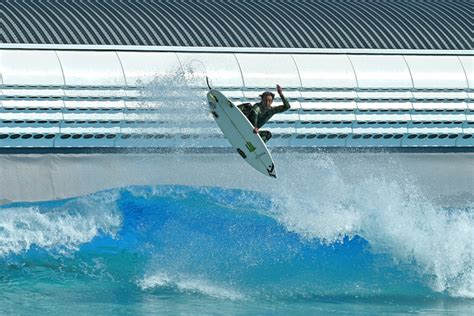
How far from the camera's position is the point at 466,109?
24.7 metres

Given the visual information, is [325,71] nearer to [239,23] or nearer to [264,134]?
[239,23]

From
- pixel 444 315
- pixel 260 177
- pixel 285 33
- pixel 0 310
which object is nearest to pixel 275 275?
pixel 444 315

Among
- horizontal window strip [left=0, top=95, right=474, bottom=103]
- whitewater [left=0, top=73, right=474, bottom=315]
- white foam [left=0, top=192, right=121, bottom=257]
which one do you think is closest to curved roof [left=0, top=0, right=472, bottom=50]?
horizontal window strip [left=0, top=95, right=474, bottom=103]

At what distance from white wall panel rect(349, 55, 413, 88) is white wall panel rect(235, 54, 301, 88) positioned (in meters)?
1.13

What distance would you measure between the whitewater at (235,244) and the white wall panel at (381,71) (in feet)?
4.17

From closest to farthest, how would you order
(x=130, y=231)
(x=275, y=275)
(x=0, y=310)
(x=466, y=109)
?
1. (x=0, y=310)
2. (x=275, y=275)
3. (x=130, y=231)
4. (x=466, y=109)

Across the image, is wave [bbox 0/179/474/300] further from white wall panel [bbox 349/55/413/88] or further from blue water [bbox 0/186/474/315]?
white wall panel [bbox 349/55/413/88]

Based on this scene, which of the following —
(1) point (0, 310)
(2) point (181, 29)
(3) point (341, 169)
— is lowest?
(1) point (0, 310)

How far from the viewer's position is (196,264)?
1808cm

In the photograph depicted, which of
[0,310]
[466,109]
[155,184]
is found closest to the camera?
[0,310]

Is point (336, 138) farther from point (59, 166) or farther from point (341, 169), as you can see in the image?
point (59, 166)

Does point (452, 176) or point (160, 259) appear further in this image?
point (452, 176)

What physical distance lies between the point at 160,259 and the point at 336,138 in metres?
6.55

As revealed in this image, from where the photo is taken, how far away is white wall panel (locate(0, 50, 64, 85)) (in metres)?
21.9
